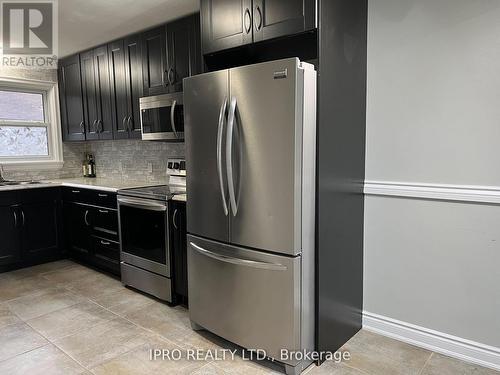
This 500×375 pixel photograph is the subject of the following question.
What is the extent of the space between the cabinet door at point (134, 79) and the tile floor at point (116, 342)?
5.21 ft

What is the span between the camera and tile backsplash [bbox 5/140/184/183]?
3.91m

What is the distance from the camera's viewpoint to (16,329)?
2.58 metres

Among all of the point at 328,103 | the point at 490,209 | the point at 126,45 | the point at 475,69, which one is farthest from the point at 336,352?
the point at 126,45


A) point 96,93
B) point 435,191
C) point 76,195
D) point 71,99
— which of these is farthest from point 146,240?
point 71,99

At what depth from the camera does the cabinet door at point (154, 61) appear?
3.23 meters

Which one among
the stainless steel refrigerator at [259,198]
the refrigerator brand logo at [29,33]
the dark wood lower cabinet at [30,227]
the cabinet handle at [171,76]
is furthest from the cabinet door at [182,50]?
the dark wood lower cabinet at [30,227]

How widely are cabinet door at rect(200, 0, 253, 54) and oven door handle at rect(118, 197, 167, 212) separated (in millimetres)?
1212

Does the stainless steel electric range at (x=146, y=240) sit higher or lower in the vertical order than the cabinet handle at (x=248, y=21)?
lower

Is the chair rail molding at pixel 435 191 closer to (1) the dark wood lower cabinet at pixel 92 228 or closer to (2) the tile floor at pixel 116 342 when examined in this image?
(2) the tile floor at pixel 116 342

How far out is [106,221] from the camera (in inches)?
139

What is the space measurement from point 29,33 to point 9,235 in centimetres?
200

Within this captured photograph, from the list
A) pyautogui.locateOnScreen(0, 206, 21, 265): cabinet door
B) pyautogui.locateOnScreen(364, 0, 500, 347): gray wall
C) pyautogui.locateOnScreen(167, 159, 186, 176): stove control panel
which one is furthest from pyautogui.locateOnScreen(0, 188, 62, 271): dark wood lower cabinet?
pyautogui.locateOnScreen(364, 0, 500, 347): gray wall

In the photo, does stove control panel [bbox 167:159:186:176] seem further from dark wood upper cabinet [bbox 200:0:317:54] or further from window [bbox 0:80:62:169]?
window [bbox 0:80:62:169]

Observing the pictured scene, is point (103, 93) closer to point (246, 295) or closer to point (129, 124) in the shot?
point (129, 124)
